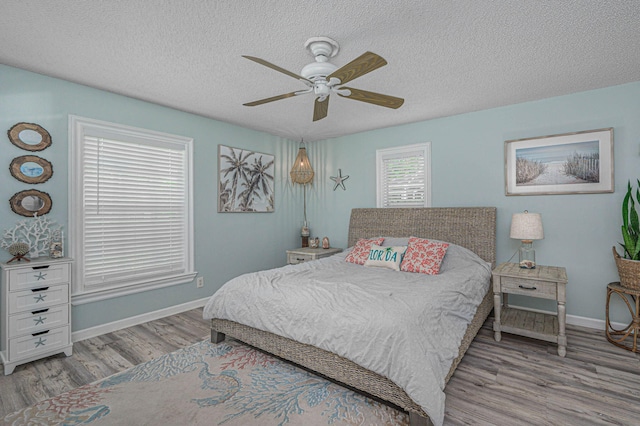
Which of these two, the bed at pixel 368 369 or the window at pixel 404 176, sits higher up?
the window at pixel 404 176

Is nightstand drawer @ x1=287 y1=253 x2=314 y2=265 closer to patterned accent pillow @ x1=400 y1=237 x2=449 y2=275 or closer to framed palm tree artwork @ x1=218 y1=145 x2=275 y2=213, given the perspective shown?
framed palm tree artwork @ x1=218 y1=145 x2=275 y2=213

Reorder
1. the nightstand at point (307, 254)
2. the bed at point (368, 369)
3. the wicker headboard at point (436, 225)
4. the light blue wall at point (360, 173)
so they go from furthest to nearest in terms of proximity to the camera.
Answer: the nightstand at point (307, 254) < the wicker headboard at point (436, 225) < the light blue wall at point (360, 173) < the bed at point (368, 369)

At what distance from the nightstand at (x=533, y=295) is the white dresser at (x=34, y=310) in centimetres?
384

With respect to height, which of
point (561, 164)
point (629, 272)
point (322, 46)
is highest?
point (322, 46)

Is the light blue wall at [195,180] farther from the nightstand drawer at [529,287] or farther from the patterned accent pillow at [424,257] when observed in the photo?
the nightstand drawer at [529,287]

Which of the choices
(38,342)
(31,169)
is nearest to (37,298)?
(38,342)

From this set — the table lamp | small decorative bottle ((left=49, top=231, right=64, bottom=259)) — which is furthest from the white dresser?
the table lamp

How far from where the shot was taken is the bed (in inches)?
71.8

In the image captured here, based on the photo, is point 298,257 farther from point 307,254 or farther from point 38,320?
point 38,320

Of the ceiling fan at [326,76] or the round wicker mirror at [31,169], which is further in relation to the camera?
the round wicker mirror at [31,169]

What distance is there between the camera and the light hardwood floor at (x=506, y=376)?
6.15ft

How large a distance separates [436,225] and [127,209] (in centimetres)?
362

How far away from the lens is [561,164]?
128 inches

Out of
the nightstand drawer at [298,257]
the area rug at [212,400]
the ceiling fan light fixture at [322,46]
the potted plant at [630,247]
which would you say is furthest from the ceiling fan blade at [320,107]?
the potted plant at [630,247]
